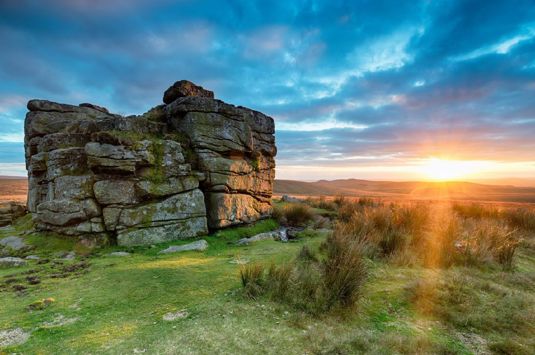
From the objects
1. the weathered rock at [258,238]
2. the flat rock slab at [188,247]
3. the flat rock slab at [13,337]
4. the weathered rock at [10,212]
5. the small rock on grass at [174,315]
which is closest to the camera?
the flat rock slab at [13,337]

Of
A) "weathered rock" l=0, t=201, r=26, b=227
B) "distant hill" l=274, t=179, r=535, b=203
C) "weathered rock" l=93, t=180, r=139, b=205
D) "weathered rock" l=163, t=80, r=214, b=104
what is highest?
"weathered rock" l=163, t=80, r=214, b=104

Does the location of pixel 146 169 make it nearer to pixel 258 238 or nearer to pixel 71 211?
pixel 71 211

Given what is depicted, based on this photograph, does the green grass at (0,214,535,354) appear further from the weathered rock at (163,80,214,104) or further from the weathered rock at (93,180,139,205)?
the weathered rock at (163,80,214,104)

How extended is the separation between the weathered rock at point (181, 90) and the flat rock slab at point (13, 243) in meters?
7.39

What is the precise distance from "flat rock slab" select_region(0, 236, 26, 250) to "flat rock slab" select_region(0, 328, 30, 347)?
19.7ft

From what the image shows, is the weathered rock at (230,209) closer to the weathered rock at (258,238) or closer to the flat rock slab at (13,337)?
the weathered rock at (258,238)

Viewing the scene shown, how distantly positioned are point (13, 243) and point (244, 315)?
880 centimetres

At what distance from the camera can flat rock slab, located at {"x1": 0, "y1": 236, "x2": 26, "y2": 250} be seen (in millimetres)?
8586

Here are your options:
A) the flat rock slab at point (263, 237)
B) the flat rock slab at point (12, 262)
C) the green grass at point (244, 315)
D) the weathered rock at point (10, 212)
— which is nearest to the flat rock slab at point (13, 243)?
the flat rock slab at point (12, 262)

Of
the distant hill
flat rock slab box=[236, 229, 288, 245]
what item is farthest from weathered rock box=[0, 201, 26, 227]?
the distant hill

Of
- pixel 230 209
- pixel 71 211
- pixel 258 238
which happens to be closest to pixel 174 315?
pixel 258 238

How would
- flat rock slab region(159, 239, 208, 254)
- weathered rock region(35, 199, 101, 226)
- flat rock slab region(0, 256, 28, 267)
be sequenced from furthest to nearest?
weathered rock region(35, 199, 101, 226)
flat rock slab region(159, 239, 208, 254)
flat rock slab region(0, 256, 28, 267)

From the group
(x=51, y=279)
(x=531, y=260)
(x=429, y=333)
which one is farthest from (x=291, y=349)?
(x=531, y=260)

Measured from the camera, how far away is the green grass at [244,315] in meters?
3.73
